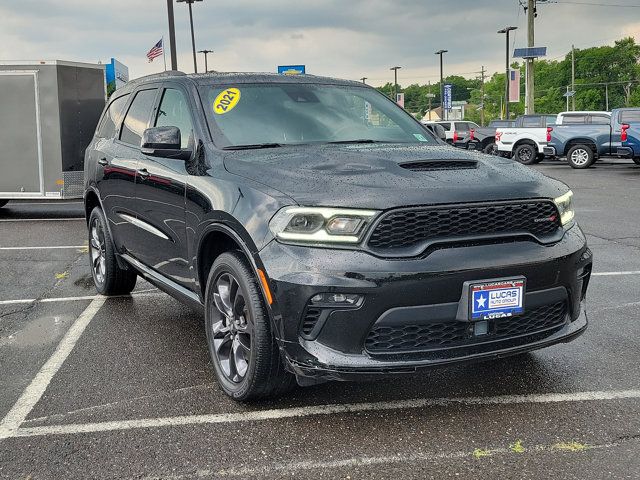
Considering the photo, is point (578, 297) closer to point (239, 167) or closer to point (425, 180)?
point (425, 180)

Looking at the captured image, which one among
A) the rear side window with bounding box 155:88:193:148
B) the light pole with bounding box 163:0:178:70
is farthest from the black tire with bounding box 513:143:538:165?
the rear side window with bounding box 155:88:193:148

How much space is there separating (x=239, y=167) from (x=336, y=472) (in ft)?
5.52

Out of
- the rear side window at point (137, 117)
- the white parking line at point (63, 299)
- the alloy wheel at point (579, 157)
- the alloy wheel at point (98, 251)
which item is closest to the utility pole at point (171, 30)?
the alloy wheel at point (579, 157)

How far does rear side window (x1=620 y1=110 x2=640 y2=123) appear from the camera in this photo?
20.9 meters

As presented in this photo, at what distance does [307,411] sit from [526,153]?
77.7ft

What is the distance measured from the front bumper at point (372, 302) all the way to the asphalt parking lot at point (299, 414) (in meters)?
0.38

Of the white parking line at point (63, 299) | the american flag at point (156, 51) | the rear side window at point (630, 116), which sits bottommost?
the white parking line at point (63, 299)

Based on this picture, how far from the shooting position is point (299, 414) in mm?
3600

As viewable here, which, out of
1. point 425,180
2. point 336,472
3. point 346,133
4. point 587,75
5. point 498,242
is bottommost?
point 336,472

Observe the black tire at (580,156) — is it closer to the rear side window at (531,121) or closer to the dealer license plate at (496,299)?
the rear side window at (531,121)

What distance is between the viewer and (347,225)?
3.19m

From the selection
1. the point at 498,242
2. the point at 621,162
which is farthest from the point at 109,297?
the point at 621,162

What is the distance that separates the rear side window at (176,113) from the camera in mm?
4484

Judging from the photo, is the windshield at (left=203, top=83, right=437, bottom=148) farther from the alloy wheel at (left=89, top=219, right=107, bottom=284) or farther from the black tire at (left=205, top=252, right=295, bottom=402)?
the alloy wheel at (left=89, top=219, right=107, bottom=284)
